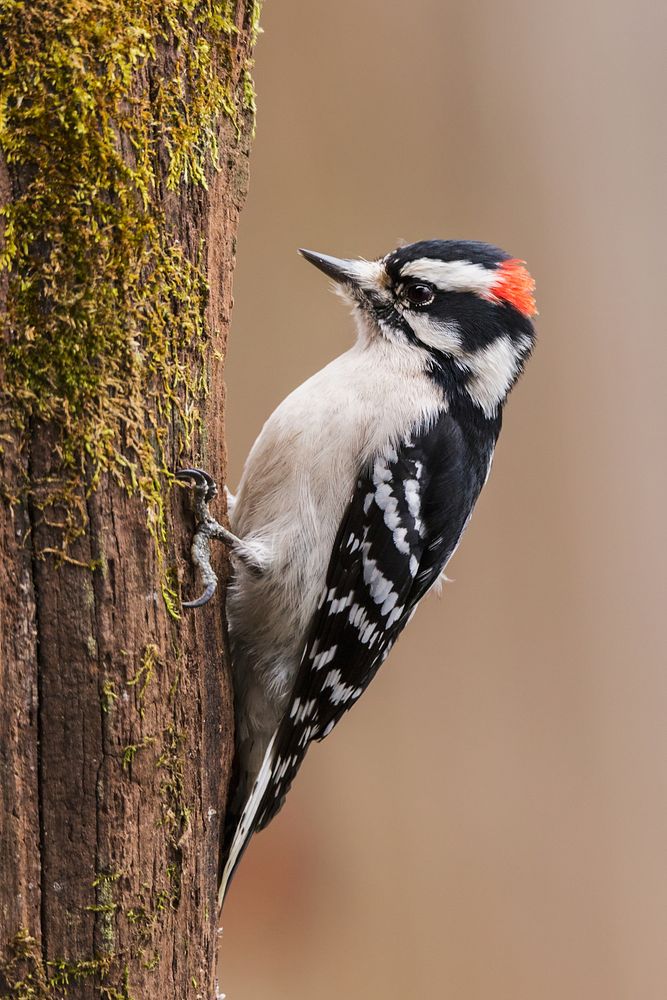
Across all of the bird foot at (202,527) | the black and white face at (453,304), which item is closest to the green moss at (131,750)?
the bird foot at (202,527)

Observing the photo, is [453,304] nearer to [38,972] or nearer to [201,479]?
[201,479]

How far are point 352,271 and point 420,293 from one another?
0.18 meters

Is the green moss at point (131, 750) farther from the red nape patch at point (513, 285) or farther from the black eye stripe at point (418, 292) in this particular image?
the red nape patch at point (513, 285)

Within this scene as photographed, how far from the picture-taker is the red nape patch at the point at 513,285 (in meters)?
2.24

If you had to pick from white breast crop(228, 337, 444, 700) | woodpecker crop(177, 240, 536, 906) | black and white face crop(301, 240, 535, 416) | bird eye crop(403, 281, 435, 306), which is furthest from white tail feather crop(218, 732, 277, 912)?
bird eye crop(403, 281, 435, 306)

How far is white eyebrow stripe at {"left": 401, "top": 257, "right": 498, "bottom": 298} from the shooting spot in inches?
87.3

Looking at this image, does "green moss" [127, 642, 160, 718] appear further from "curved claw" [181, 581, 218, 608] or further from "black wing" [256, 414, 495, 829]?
"black wing" [256, 414, 495, 829]

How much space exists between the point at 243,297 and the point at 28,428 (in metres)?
1.81

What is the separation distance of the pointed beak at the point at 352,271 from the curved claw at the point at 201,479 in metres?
0.77

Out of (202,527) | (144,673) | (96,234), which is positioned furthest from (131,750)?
(96,234)

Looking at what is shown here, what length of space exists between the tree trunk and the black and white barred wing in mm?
386

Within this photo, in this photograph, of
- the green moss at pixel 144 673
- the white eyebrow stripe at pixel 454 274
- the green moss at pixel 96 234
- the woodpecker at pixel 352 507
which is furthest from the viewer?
the white eyebrow stripe at pixel 454 274

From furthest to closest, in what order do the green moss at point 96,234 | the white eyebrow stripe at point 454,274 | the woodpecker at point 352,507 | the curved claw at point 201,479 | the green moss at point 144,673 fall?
the white eyebrow stripe at point 454,274
the woodpecker at point 352,507
the curved claw at point 201,479
the green moss at point 144,673
the green moss at point 96,234

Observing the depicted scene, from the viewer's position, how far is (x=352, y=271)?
7.52 ft
